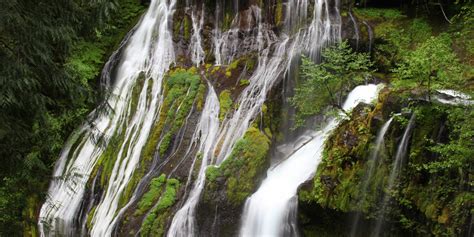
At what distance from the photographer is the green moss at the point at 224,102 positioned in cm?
1158

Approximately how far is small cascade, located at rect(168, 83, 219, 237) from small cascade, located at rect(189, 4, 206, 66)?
8.06 ft

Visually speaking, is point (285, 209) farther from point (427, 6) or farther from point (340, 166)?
point (427, 6)

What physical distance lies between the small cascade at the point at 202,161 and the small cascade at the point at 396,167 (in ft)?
12.5

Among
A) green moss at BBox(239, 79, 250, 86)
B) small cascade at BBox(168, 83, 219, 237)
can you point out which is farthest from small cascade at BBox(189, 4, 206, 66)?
green moss at BBox(239, 79, 250, 86)

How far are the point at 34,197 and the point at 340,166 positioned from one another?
348 inches

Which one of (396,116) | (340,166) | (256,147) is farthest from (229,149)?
(396,116)

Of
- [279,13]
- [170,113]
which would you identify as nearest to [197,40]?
[279,13]

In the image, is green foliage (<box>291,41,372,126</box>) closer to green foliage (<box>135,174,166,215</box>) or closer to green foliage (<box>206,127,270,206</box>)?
green foliage (<box>206,127,270,206</box>)

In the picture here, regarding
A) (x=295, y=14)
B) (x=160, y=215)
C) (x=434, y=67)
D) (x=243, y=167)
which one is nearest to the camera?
(x=434, y=67)

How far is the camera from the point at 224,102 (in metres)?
11.9

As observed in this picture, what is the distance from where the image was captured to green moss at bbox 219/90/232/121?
11578 mm

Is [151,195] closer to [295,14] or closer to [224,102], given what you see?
[224,102]

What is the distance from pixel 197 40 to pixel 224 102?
4291 mm

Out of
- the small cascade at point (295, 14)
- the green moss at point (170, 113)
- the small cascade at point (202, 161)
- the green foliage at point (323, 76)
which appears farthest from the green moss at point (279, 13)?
the green foliage at point (323, 76)
